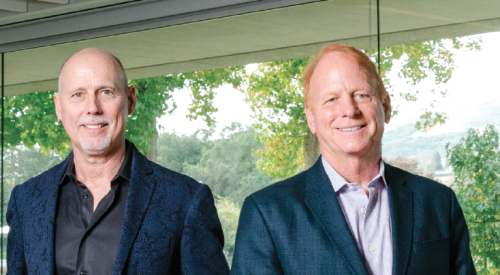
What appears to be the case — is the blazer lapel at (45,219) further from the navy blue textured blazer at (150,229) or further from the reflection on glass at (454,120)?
the reflection on glass at (454,120)

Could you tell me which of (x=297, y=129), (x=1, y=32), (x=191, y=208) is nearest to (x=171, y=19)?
(x=297, y=129)

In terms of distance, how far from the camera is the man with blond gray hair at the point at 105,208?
2.36 meters

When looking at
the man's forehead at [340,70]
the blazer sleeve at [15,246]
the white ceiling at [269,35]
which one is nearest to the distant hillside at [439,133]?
the white ceiling at [269,35]

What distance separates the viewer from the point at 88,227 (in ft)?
7.77

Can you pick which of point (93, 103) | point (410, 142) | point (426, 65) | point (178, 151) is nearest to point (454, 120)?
point (410, 142)

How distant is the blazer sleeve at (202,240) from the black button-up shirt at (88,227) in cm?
27

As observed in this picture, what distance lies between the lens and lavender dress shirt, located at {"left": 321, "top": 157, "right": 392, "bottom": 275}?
194 cm

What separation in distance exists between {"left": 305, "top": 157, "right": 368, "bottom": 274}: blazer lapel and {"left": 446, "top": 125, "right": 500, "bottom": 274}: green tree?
2.67 metres

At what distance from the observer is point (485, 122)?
4371 mm

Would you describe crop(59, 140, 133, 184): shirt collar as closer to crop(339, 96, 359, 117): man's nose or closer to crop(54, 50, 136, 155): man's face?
crop(54, 50, 136, 155): man's face

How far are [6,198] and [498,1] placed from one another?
541 centimetres

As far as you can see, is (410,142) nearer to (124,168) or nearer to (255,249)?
(124,168)

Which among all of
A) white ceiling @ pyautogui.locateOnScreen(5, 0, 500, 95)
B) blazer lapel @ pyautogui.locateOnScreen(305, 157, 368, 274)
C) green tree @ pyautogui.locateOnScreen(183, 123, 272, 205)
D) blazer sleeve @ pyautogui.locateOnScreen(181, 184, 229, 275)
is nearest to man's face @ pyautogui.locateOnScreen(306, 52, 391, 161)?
blazer lapel @ pyautogui.locateOnScreen(305, 157, 368, 274)

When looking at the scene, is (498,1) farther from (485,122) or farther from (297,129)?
(297,129)
